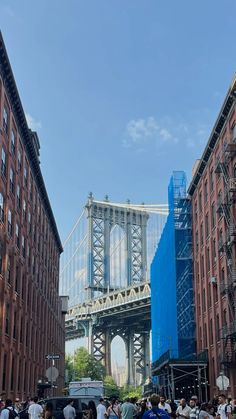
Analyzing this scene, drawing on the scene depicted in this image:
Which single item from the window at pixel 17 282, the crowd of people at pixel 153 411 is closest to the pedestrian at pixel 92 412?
the crowd of people at pixel 153 411

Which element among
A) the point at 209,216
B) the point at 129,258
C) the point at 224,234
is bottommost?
the point at 224,234

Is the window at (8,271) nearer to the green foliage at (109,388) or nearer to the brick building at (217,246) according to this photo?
the brick building at (217,246)

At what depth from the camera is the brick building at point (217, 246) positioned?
46406mm

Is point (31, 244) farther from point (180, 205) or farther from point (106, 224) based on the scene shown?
point (106, 224)

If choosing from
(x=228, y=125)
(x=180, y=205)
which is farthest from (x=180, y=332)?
(x=228, y=125)

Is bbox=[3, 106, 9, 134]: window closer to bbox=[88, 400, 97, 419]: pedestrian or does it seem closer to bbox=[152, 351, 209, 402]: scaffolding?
bbox=[152, 351, 209, 402]: scaffolding

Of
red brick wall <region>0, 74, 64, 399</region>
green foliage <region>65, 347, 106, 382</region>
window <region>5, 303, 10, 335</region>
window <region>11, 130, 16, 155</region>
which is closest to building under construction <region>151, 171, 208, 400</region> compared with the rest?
red brick wall <region>0, 74, 64, 399</region>

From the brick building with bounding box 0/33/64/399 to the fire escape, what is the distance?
1566cm

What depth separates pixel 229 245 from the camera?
46.5 metres

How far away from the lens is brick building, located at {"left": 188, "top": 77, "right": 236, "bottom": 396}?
4641cm

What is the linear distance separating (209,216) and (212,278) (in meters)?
6.47

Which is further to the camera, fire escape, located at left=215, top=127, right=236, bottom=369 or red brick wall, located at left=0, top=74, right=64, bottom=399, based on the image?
fire escape, located at left=215, top=127, right=236, bottom=369

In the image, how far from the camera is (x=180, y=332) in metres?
66.9

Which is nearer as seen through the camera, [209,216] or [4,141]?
[4,141]
